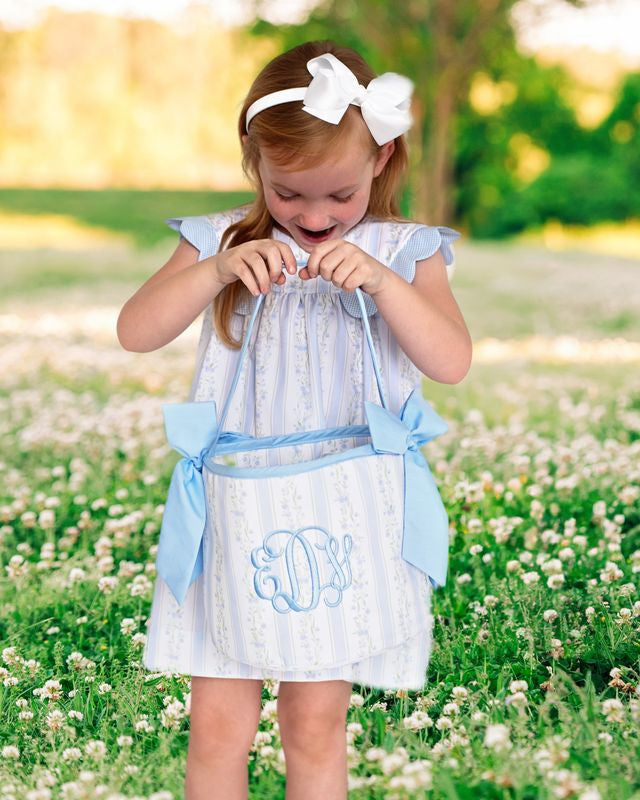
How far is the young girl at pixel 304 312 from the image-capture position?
2637 mm

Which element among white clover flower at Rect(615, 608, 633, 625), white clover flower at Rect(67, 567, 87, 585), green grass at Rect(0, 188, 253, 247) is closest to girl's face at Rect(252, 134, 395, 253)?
white clover flower at Rect(615, 608, 633, 625)

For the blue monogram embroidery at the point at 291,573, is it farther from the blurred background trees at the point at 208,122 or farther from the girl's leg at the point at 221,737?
the blurred background trees at the point at 208,122

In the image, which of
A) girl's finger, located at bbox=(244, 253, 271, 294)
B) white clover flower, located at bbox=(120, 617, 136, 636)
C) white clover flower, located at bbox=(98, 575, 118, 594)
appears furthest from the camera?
white clover flower, located at bbox=(98, 575, 118, 594)

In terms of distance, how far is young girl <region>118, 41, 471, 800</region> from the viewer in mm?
2637

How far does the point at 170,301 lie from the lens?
283 cm

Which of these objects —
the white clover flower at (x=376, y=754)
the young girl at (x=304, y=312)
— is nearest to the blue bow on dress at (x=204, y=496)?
the young girl at (x=304, y=312)

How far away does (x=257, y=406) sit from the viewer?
2.93m

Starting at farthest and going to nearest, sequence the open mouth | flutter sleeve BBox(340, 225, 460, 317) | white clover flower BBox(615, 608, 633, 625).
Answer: white clover flower BBox(615, 608, 633, 625)
flutter sleeve BBox(340, 225, 460, 317)
the open mouth

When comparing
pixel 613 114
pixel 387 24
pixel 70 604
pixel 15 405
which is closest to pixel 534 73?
pixel 613 114

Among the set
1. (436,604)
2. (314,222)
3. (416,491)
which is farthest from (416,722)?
(314,222)

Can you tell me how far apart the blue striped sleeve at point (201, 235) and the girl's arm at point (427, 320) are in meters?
0.54

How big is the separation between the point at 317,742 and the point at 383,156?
1498 millimetres

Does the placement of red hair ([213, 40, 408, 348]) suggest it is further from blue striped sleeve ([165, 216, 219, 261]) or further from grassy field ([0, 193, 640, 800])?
grassy field ([0, 193, 640, 800])

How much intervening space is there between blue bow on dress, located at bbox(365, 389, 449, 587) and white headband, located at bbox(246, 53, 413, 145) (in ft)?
2.30
